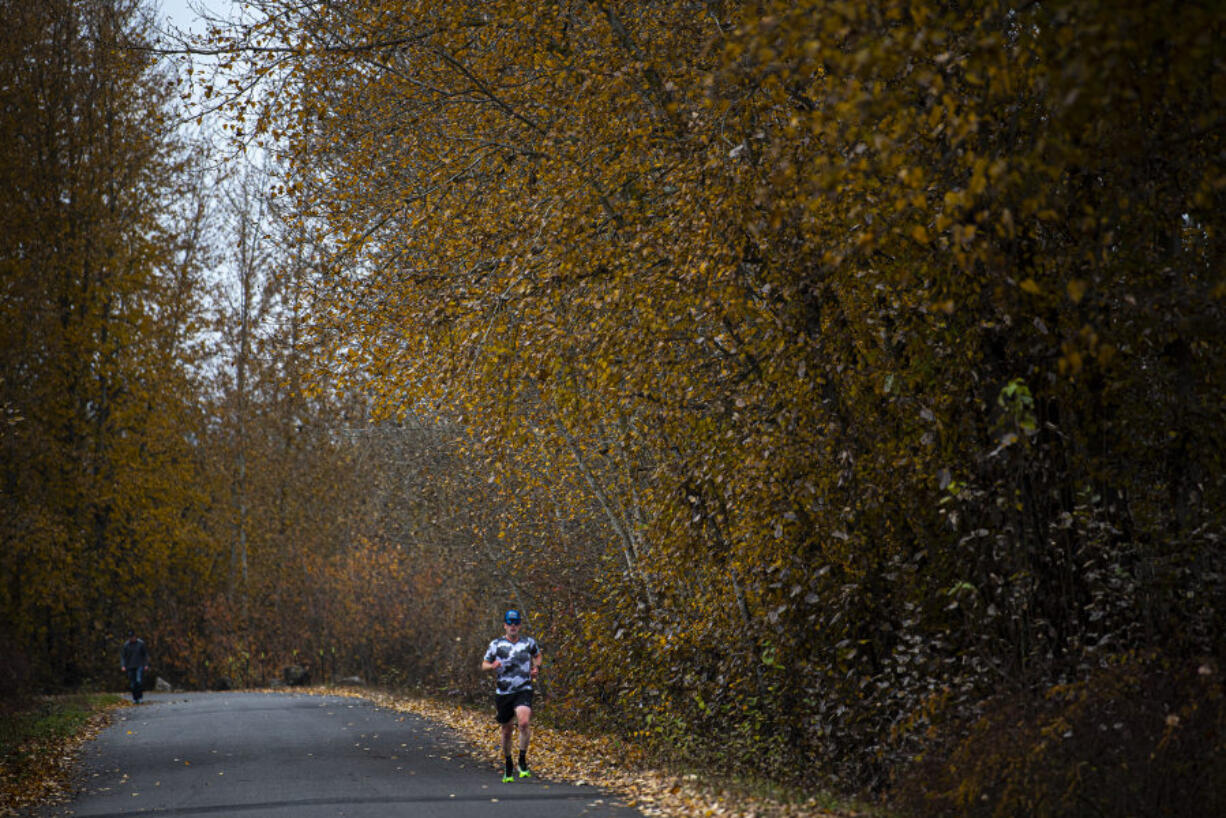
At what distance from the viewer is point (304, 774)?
517 inches

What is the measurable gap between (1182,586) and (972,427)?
1865 mm

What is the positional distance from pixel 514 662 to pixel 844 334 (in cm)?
523

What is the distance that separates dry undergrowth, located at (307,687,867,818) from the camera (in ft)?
32.2

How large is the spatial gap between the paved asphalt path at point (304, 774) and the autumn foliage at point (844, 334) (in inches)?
94.4

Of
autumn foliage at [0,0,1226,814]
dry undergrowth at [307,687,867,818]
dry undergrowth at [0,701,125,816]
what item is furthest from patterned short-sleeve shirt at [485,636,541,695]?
dry undergrowth at [0,701,125,816]

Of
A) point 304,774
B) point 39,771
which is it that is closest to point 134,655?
point 39,771

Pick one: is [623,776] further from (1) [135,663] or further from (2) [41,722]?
(1) [135,663]

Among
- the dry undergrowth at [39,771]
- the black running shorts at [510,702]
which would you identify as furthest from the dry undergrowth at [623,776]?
the dry undergrowth at [39,771]

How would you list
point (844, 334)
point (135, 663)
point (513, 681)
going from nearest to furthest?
1. point (844, 334)
2. point (513, 681)
3. point (135, 663)

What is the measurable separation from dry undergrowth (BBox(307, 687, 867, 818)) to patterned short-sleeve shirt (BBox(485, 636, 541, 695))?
1162mm

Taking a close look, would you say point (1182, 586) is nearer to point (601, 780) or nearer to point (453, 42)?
point (601, 780)

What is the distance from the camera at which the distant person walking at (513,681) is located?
41.7ft

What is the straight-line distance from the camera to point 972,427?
9.48 meters

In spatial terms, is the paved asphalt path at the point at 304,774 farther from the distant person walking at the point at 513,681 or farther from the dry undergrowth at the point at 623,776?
the distant person walking at the point at 513,681
